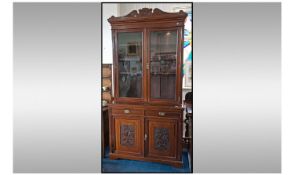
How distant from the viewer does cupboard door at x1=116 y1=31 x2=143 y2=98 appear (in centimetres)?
176

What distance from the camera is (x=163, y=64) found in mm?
1756

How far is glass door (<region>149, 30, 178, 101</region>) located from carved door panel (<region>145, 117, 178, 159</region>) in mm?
240

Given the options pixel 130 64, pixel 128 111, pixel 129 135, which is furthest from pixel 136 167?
pixel 130 64

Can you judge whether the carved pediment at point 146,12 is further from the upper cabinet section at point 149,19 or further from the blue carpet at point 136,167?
the blue carpet at point 136,167

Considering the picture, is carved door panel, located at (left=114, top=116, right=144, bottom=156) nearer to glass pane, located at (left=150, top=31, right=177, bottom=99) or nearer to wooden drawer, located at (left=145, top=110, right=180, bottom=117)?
wooden drawer, located at (left=145, top=110, right=180, bottom=117)

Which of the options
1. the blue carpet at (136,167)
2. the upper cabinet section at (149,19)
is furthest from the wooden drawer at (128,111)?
the upper cabinet section at (149,19)

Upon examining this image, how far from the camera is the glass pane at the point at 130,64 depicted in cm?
177

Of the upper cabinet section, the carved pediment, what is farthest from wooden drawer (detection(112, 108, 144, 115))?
the carved pediment

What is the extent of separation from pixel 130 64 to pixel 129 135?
773 millimetres

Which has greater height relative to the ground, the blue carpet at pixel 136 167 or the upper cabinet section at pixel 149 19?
the upper cabinet section at pixel 149 19

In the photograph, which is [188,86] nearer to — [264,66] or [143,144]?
[143,144]

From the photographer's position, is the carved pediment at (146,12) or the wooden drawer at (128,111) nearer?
the carved pediment at (146,12)

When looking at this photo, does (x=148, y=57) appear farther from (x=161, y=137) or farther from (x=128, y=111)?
(x=161, y=137)

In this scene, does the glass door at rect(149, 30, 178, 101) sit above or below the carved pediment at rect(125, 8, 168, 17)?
below
